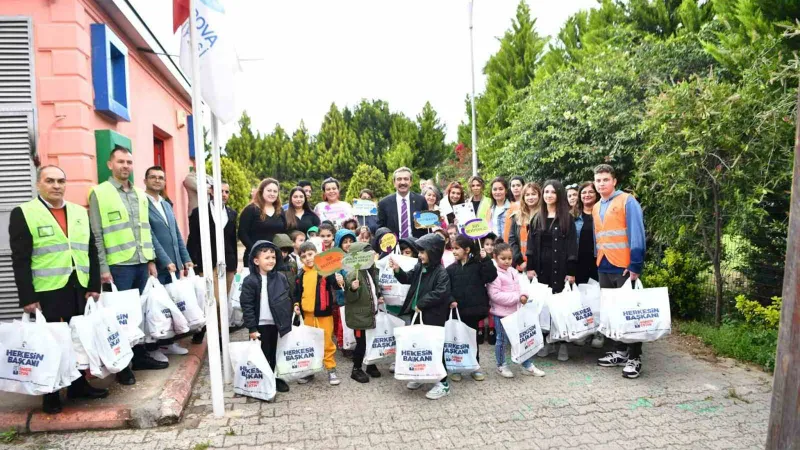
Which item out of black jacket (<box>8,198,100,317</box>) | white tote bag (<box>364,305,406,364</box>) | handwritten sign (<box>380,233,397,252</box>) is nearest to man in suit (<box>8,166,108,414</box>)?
black jacket (<box>8,198,100,317</box>)

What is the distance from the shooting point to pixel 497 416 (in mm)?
4340

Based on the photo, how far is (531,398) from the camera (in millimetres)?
4715

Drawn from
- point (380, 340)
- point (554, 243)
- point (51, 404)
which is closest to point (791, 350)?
point (554, 243)

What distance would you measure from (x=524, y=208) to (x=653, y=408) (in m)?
2.53

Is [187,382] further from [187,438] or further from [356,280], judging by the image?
[356,280]

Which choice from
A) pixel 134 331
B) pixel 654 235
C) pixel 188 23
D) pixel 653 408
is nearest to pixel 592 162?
pixel 654 235

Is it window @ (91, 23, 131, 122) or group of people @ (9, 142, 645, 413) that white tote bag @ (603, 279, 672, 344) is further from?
window @ (91, 23, 131, 122)

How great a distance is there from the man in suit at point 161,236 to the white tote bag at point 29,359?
1.50 meters

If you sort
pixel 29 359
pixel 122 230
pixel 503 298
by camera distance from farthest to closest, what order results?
pixel 503 298, pixel 122 230, pixel 29 359

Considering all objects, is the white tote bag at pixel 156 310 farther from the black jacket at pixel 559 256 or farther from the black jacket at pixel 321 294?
the black jacket at pixel 559 256

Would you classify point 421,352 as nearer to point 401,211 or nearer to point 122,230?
point 401,211

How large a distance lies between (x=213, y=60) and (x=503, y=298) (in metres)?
3.40

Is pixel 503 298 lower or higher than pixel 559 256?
lower

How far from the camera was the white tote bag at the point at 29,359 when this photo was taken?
153 inches
